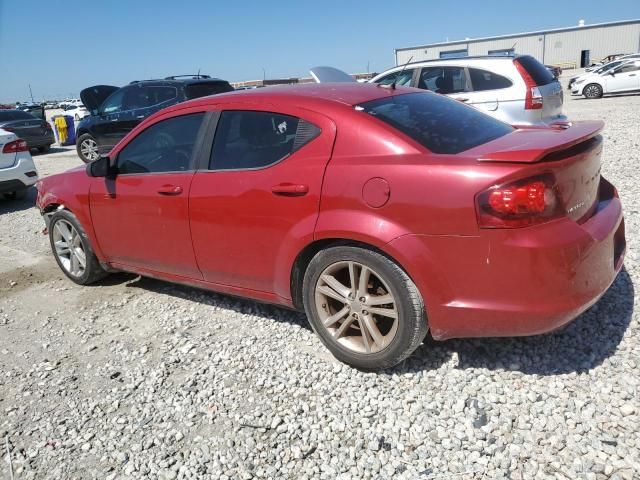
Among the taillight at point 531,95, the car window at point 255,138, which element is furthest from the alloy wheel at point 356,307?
the taillight at point 531,95

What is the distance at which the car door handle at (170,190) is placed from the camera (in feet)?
11.7

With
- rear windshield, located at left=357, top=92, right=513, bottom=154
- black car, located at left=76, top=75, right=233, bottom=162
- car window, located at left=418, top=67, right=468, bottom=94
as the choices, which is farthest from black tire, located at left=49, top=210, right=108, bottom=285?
black car, located at left=76, top=75, right=233, bottom=162

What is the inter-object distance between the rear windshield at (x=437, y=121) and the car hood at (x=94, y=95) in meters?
11.3

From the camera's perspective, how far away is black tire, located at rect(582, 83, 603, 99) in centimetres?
2191

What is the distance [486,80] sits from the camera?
25.3ft

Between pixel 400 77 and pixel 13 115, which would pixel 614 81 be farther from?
pixel 13 115

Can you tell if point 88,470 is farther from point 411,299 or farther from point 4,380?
point 411,299

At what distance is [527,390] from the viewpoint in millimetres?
2707

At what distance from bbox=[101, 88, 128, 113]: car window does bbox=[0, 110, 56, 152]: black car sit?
19.2 ft

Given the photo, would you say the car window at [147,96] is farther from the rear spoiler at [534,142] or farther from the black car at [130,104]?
the rear spoiler at [534,142]

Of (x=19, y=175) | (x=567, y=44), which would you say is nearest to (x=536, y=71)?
(x=19, y=175)

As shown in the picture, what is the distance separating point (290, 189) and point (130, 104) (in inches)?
375

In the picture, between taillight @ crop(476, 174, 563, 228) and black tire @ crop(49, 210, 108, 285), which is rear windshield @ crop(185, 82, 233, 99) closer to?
black tire @ crop(49, 210, 108, 285)

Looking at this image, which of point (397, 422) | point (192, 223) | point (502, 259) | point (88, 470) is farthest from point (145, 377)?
point (502, 259)
